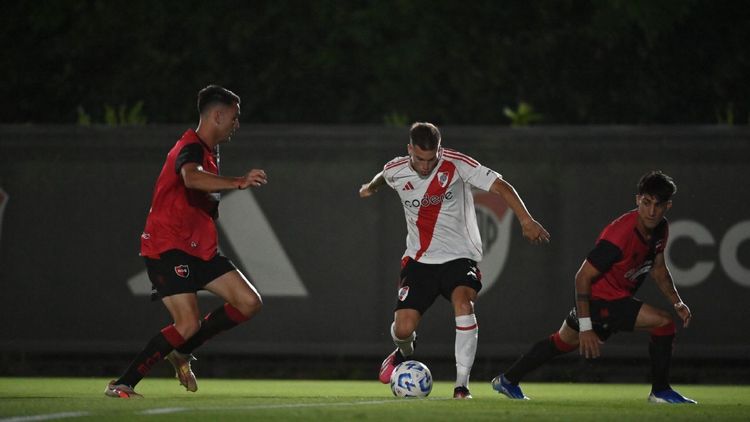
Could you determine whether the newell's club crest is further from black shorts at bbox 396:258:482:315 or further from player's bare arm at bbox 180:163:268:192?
player's bare arm at bbox 180:163:268:192

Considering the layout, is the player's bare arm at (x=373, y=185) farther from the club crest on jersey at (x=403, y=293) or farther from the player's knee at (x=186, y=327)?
the player's knee at (x=186, y=327)

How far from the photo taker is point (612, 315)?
9.64 m

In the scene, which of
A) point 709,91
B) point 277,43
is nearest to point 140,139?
point 277,43

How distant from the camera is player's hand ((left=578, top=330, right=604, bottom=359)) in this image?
9.23 m

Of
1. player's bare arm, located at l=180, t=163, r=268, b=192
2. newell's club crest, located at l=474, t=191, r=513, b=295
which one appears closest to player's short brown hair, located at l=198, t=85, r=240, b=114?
player's bare arm, located at l=180, t=163, r=268, b=192

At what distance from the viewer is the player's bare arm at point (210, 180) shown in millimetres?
8672

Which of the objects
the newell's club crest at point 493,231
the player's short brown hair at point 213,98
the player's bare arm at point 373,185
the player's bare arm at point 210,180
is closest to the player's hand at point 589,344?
the player's bare arm at point 373,185

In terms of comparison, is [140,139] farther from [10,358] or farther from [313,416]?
[313,416]

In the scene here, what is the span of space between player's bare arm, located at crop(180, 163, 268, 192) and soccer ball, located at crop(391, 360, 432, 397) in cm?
165

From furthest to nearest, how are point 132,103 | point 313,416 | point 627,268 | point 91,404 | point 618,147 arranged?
point 132,103, point 618,147, point 627,268, point 91,404, point 313,416

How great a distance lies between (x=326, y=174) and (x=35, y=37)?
9.26 meters

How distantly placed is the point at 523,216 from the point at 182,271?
88.0 inches

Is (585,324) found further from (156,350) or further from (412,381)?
(156,350)

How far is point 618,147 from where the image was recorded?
1329 centimetres
